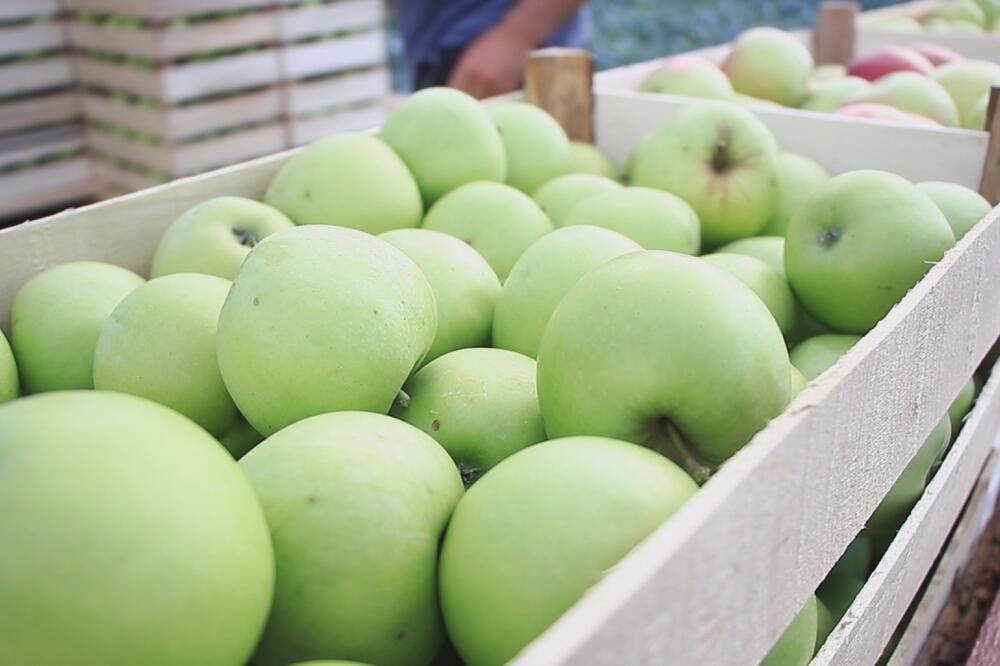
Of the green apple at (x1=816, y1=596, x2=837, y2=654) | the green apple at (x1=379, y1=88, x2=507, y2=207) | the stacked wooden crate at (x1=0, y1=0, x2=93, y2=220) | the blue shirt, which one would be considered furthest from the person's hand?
the green apple at (x1=816, y1=596, x2=837, y2=654)

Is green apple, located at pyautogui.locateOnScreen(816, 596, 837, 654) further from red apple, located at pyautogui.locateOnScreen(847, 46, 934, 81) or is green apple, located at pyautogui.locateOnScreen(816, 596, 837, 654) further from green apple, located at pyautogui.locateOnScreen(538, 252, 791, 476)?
red apple, located at pyautogui.locateOnScreen(847, 46, 934, 81)

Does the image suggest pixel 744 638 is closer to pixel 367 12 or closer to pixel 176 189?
pixel 176 189

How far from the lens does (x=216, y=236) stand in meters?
1.21

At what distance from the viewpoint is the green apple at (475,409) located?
0.88m

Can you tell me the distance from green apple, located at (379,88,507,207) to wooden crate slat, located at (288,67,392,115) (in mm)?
2311

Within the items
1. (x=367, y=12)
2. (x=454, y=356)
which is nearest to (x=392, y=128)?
(x=454, y=356)

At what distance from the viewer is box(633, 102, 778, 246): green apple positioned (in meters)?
1.42

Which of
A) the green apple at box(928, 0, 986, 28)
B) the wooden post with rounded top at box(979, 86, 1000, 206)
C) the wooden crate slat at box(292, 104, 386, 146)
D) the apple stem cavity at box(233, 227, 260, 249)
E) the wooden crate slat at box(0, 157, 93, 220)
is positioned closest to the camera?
the apple stem cavity at box(233, 227, 260, 249)

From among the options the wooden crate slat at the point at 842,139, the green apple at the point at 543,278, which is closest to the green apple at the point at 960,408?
the wooden crate slat at the point at 842,139

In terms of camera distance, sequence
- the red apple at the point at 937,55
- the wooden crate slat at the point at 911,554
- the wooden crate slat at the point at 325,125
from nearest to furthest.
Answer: the wooden crate slat at the point at 911,554 → the red apple at the point at 937,55 → the wooden crate slat at the point at 325,125

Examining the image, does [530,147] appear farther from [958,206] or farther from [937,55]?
[937,55]

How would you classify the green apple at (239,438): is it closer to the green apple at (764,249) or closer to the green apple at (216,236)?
the green apple at (216,236)

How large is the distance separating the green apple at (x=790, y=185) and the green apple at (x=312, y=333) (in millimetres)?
813

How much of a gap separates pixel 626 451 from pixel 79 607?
Answer: 0.37m
